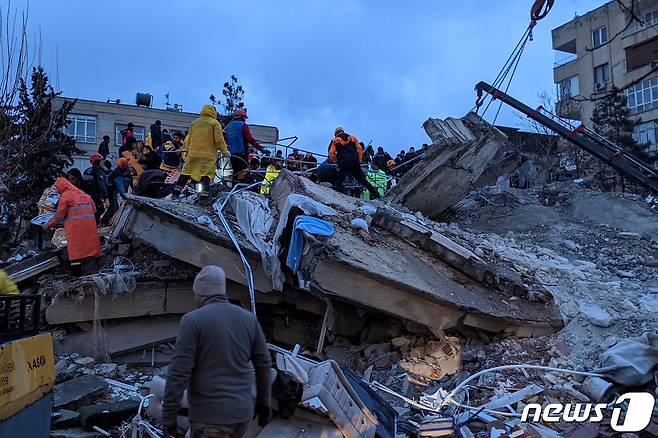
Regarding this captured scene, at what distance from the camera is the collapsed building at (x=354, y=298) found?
6.30 metres

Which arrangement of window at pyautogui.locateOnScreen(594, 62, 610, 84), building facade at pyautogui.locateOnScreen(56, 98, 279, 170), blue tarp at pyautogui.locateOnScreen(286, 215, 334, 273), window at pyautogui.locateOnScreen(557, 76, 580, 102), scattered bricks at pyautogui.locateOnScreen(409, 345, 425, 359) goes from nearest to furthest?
blue tarp at pyautogui.locateOnScreen(286, 215, 334, 273) < scattered bricks at pyautogui.locateOnScreen(409, 345, 425, 359) < building facade at pyautogui.locateOnScreen(56, 98, 279, 170) < window at pyautogui.locateOnScreen(594, 62, 610, 84) < window at pyautogui.locateOnScreen(557, 76, 580, 102)

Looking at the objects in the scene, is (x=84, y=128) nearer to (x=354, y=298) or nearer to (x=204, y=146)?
(x=204, y=146)

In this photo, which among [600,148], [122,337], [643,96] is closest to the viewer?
[122,337]

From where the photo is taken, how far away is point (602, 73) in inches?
1297

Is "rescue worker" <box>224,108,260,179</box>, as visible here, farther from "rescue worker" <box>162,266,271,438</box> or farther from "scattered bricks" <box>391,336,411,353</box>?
"rescue worker" <box>162,266,271,438</box>

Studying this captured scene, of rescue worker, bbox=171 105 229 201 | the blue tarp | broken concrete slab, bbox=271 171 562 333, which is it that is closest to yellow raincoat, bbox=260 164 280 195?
rescue worker, bbox=171 105 229 201

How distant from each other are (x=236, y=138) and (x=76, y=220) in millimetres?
3304

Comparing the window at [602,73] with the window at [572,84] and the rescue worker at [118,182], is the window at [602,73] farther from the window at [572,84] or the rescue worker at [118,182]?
the rescue worker at [118,182]

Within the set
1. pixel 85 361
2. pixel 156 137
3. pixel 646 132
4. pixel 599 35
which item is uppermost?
pixel 599 35

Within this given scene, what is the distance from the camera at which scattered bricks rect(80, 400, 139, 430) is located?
16.9ft

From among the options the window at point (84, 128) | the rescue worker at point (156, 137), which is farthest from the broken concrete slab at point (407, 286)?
the window at point (84, 128)

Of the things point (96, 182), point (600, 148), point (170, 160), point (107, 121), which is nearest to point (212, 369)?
point (96, 182)

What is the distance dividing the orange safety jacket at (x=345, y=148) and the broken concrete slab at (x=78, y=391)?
6003mm

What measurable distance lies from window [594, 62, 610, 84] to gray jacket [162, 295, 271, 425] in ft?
113
